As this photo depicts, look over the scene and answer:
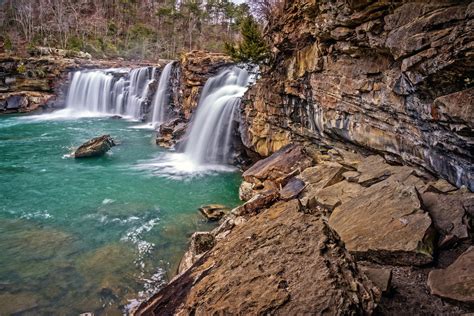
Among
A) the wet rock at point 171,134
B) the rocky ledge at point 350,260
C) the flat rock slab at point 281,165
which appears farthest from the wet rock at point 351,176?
the wet rock at point 171,134

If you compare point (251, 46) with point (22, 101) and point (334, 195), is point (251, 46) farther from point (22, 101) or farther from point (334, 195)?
point (22, 101)

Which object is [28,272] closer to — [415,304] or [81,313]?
[81,313]

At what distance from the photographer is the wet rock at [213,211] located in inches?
408

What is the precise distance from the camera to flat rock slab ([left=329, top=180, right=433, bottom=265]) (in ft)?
14.4

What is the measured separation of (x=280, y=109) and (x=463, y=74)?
318 inches

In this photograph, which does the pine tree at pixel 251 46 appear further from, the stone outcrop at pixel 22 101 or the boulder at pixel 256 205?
the stone outcrop at pixel 22 101

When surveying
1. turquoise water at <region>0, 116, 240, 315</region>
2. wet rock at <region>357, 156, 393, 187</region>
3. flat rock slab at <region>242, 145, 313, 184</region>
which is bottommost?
turquoise water at <region>0, 116, 240, 315</region>

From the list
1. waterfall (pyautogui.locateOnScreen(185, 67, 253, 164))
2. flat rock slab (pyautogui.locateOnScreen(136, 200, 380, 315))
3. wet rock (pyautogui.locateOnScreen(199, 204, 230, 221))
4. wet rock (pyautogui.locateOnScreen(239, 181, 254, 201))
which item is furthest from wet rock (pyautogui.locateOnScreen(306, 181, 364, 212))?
waterfall (pyautogui.locateOnScreen(185, 67, 253, 164))

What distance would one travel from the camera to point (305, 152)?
1116 cm

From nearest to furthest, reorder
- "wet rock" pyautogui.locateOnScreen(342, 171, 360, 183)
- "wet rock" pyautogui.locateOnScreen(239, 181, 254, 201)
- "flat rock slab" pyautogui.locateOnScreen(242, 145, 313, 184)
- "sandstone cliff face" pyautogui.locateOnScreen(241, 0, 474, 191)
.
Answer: "sandstone cliff face" pyautogui.locateOnScreen(241, 0, 474, 191), "wet rock" pyautogui.locateOnScreen(342, 171, 360, 183), "flat rock slab" pyautogui.locateOnScreen(242, 145, 313, 184), "wet rock" pyautogui.locateOnScreen(239, 181, 254, 201)

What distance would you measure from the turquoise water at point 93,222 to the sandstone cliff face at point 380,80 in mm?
4437

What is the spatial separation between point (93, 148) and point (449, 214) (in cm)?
1667

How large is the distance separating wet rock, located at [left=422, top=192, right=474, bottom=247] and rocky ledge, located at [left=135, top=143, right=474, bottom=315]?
13mm

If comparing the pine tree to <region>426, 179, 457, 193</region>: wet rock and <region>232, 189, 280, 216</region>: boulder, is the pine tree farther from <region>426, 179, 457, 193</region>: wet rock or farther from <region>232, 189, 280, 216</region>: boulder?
<region>426, 179, 457, 193</region>: wet rock
